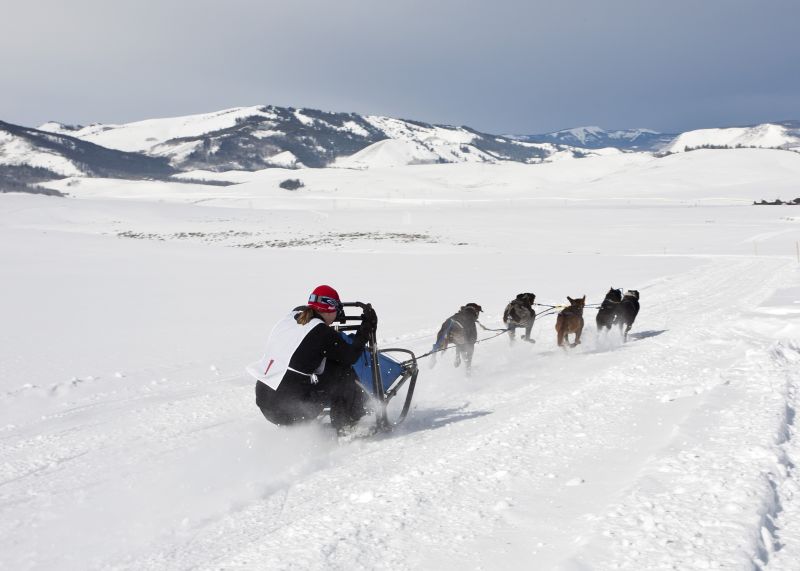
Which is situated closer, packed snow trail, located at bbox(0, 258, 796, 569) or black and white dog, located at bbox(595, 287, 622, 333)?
packed snow trail, located at bbox(0, 258, 796, 569)

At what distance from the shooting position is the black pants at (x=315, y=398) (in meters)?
5.19

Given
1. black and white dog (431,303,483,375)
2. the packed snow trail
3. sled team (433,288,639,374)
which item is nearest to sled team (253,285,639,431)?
the packed snow trail

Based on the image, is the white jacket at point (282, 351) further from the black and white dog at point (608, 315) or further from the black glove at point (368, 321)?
the black and white dog at point (608, 315)

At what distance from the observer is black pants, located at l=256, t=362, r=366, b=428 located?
5.19 metres

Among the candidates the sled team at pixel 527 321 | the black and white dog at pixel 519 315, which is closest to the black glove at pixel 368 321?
the sled team at pixel 527 321

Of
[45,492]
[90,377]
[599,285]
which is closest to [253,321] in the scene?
[90,377]

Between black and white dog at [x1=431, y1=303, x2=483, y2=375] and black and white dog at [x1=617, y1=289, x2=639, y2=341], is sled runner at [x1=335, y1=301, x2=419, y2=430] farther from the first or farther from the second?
black and white dog at [x1=617, y1=289, x2=639, y2=341]

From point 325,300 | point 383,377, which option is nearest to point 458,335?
point 383,377

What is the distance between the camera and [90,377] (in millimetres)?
8102

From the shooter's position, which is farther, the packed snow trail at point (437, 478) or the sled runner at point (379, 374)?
the sled runner at point (379, 374)

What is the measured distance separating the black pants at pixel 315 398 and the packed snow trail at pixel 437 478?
0.26 m

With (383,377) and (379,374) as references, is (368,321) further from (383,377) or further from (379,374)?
(383,377)

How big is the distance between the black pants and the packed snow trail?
26 centimetres

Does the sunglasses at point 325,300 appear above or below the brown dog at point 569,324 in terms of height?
above
